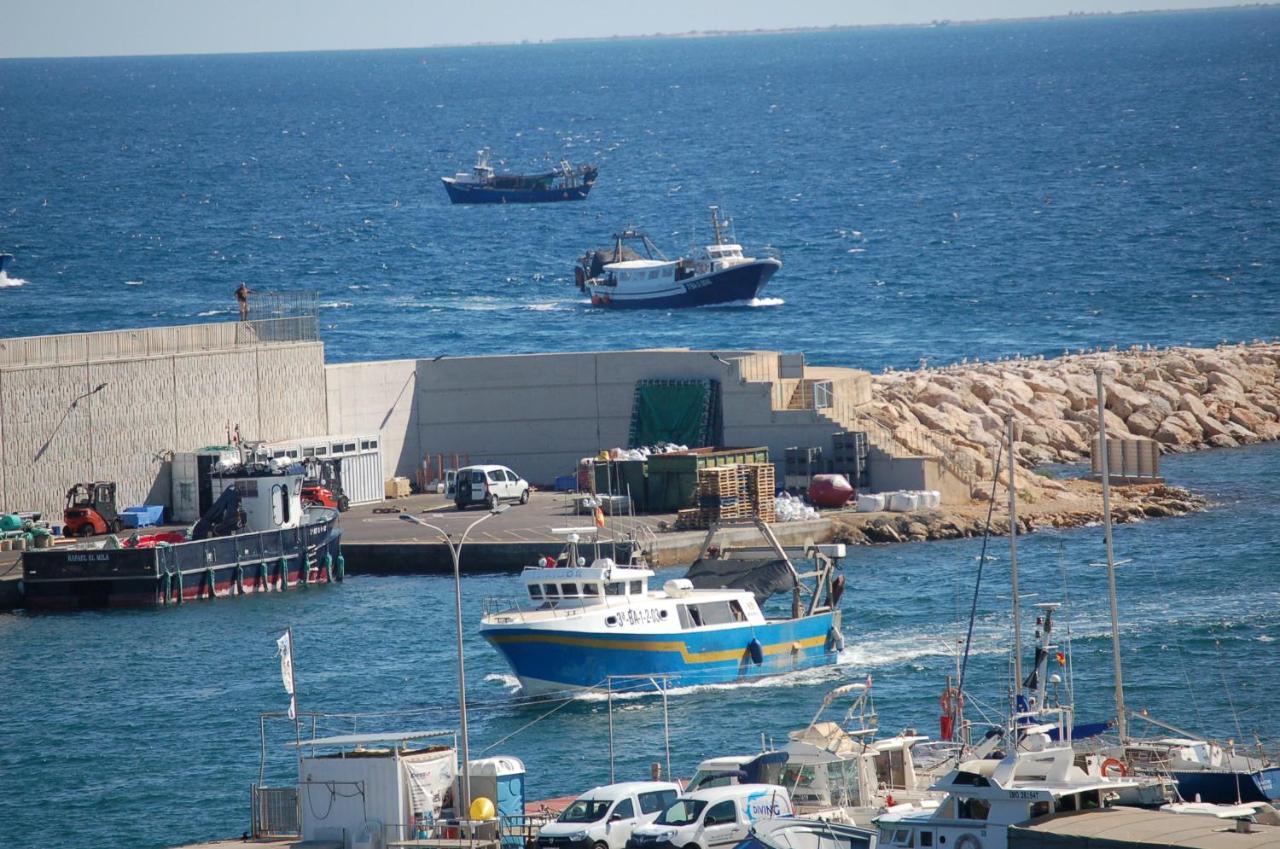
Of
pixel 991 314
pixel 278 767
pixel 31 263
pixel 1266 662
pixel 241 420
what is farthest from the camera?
pixel 31 263

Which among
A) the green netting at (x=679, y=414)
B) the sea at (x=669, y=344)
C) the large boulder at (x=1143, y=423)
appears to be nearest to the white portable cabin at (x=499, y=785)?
the sea at (x=669, y=344)

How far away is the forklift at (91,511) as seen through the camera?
187ft

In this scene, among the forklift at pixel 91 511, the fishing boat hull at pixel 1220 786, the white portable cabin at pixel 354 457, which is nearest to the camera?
the fishing boat hull at pixel 1220 786

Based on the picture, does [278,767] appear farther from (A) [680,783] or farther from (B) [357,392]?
(B) [357,392]

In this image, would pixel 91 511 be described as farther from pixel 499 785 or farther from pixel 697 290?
pixel 697 290

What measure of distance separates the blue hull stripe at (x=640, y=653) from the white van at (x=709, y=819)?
576 inches

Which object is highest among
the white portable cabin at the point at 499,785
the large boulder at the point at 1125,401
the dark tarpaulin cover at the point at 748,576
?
the large boulder at the point at 1125,401

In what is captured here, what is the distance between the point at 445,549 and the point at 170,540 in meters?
6.78

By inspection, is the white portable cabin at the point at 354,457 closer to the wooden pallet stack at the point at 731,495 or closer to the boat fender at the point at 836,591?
the wooden pallet stack at the point at 731,495

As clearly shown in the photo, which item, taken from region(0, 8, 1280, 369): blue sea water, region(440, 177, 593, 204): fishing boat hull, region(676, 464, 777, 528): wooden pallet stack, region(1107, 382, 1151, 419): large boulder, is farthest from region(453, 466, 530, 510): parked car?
region(440, 177, 593, 204): fishing boat hull

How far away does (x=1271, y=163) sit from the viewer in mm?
180125

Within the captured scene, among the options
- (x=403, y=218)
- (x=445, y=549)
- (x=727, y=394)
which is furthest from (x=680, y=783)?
(x=403, y=218)

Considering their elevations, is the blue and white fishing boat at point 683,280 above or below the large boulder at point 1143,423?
above

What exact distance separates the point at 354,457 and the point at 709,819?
3634 centimetres
